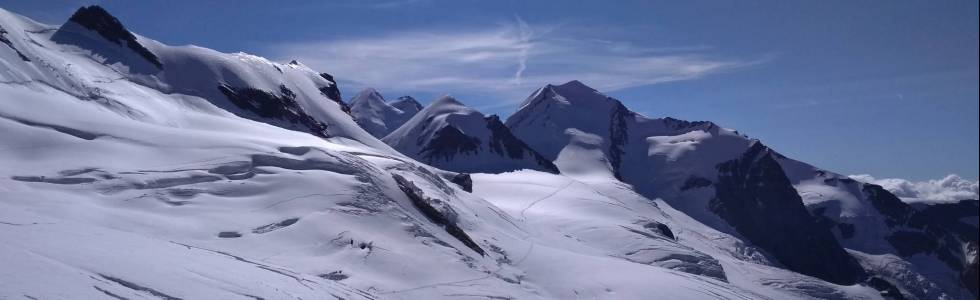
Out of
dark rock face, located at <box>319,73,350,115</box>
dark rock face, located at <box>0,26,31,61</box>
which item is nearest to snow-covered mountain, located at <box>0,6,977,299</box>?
dark rock face, located at <box>0,26,31,61</box>

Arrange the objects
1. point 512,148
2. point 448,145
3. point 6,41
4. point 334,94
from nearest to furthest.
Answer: point 6,41 → point 334,94 → point 512,148 → point 448,145

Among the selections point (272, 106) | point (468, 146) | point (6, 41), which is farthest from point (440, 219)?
point (468, 146)

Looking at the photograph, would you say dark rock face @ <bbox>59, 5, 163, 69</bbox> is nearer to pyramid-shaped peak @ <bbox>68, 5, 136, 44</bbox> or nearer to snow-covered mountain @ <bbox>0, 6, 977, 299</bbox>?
pyramid-shaped peak @ <bbox>68, 5, 136, 44</bbox>

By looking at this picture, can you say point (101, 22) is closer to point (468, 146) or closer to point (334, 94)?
point (334, 94)

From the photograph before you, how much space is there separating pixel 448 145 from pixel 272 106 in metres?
70.5

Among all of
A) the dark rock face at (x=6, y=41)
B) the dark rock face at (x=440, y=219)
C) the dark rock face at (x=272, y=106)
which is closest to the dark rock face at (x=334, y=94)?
the dark rock face at (x=272, y=106)

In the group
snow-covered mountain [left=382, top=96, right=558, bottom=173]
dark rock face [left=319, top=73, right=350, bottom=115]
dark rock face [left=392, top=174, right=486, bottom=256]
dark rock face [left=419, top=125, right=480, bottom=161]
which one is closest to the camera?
dark rock face [left=392, top=174, right=486, bottom=256]

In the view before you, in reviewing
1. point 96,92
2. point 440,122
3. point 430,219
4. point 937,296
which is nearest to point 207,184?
point 430,219

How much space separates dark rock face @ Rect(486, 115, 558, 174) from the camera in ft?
568

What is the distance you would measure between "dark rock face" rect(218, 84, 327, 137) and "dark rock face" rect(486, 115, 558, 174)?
59964mm

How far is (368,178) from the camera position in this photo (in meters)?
48.9

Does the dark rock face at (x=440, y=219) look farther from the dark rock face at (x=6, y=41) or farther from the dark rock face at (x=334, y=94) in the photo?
the dark rock face at (x=334, y=94)

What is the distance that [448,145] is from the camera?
182125mm

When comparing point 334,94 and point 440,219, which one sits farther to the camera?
point 334,94
